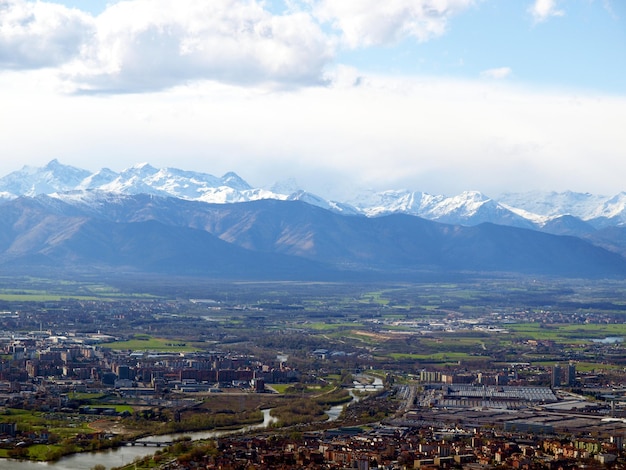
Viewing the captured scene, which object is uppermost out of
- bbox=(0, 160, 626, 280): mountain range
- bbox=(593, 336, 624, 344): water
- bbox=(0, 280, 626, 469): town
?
bbox=(0, 160, 626, 280): mountain range

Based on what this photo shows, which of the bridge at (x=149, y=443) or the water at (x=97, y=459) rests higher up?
the bridge at (x=149, y=443)

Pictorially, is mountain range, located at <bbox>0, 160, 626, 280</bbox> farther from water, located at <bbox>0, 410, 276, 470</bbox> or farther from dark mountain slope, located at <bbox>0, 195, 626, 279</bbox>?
water, located at <bbox>0, 410, 276, 470</bbox>

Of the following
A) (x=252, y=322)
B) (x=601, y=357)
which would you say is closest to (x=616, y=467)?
(x=601, y=357)

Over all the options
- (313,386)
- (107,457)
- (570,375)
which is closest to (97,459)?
(107,457)

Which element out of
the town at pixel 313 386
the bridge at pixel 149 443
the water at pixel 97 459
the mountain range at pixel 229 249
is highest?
the mountain range at pixel 229 249

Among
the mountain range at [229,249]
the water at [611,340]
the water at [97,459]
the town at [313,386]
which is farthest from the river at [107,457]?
the mountain range at [229,249]

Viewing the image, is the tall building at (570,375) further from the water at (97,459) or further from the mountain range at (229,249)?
the mountain range at (229,249)

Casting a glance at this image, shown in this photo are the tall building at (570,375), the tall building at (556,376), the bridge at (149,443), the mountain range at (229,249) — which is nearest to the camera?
the bridge at (149,443)

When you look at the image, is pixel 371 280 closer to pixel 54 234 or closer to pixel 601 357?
pixel 54 234

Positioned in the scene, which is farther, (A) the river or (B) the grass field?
(B) the grass field

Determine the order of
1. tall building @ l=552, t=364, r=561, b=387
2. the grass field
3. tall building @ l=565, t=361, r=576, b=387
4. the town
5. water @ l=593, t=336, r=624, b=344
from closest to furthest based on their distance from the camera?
the town
tall building @ l=552, t=364, r=561, b=387
tall building @ l=565, t=361, r=576, b=387
the grass field
water @ l=593, t=336, r=624, b=344

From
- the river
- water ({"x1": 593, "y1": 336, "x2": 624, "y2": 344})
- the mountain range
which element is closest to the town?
water ({"x1": 593, "y1": 336, "x2": 624, "y2": 344})

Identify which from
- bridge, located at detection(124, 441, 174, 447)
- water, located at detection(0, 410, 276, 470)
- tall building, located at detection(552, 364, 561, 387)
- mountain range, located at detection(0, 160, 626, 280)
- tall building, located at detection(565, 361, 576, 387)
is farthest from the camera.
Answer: mountain range, located at detection(0, 160, 626, 280)
